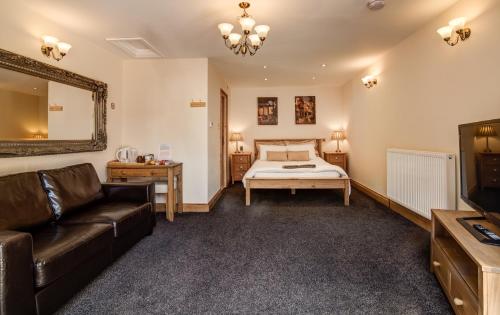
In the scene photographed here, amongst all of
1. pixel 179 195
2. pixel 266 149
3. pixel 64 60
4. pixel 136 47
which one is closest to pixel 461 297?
pixel 179 195

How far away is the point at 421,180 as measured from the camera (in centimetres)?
289

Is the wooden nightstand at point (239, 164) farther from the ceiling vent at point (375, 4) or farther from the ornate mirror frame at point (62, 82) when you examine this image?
the ceiling vent at point (375, 4)

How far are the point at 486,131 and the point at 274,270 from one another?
1.76m

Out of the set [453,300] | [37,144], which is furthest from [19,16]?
[453,300]

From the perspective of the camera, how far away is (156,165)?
3471 mm

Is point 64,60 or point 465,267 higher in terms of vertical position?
point 64,60

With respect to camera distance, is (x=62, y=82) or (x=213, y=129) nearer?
(x=62, y=82)

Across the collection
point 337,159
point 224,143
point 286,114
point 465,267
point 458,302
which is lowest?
point 458,302

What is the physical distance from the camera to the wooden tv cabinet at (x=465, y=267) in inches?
45.6

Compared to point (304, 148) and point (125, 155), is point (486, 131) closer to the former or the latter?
point (125, 155)

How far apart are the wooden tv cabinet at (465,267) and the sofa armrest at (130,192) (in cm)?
273

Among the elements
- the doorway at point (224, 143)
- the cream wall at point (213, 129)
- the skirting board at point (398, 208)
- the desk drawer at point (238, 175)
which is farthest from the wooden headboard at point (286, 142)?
the cream wall at point (213, 129)

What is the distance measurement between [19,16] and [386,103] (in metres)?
4.58

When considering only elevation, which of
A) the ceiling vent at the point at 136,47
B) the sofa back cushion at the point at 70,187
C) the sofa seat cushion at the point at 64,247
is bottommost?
the sofa seat cushion at the point at 64,247
